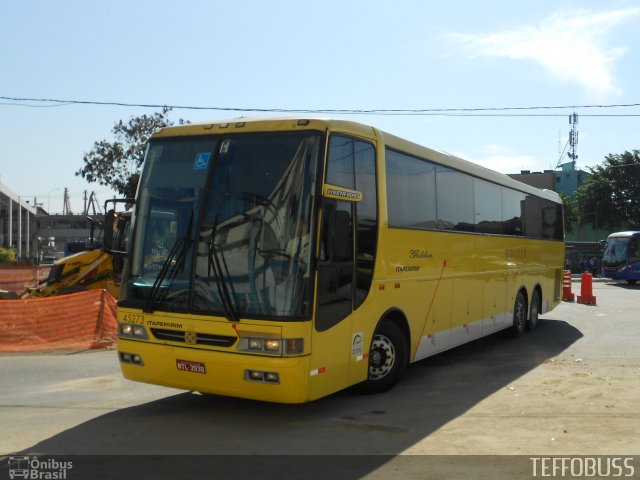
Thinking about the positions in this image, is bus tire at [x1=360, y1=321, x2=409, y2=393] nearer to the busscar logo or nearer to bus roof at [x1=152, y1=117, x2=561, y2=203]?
bus roof at [x1=152, y1=117, x2=561, y2=203]

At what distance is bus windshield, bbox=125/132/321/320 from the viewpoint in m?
6.53

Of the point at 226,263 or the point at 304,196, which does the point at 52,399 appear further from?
the point at 304,196

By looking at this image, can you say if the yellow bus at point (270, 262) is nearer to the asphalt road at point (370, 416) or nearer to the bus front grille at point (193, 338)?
the bus front grille at point (193, 338)

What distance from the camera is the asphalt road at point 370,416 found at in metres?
6.03

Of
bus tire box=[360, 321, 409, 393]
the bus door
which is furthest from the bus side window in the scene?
the bus door

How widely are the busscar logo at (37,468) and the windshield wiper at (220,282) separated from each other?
6.40 feet

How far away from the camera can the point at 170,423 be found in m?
6.96

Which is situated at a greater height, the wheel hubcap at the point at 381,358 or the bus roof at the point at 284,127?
the bus roof at the point at 284,127

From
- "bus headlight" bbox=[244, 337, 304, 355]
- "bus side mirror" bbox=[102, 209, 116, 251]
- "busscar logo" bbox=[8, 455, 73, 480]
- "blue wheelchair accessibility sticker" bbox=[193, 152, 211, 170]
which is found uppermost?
"blue wheelchair accessibility sticker" bbox=[193, 152, 211, 170]

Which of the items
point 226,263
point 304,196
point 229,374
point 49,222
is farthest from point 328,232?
point 49,222

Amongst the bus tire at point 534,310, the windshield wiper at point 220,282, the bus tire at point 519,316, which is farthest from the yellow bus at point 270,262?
the bus tire at point 534,310

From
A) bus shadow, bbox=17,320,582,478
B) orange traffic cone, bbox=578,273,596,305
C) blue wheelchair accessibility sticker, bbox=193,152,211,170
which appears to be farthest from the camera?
orange traffic cone, bbox=578,273,596,305

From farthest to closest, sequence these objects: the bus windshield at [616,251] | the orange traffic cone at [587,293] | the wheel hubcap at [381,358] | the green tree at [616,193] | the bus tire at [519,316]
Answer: the green tree at [616,193] → the bus windshield at [616,251] → the orange traffic cone at [587,293] → the bus tire at [519,316] → the wheel hubcap at [381,358]

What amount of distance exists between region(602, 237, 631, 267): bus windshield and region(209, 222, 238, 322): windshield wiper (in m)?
34.5
